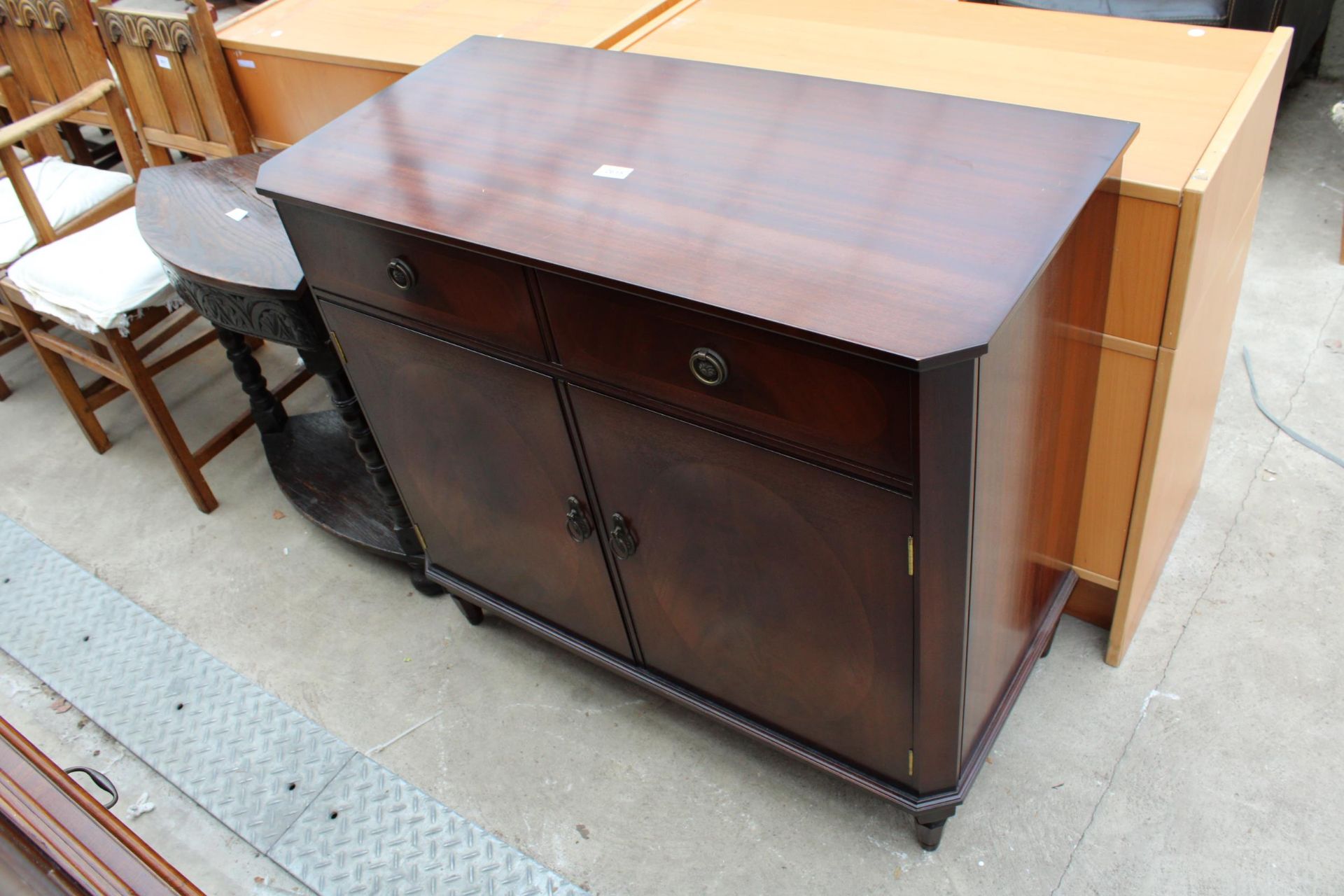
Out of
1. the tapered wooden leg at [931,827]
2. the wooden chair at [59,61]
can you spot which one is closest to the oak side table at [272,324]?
the wooden chair at [59,61]

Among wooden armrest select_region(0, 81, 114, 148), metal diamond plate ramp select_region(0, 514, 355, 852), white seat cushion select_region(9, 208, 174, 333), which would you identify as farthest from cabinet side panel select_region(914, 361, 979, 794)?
wooden armrest select_region(0, 81, 114, 148)

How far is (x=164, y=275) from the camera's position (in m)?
2.03

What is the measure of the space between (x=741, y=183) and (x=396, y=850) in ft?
3.82

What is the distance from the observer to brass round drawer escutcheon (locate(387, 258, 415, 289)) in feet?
4.42

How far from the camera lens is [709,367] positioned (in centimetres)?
112

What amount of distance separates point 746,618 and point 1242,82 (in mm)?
988

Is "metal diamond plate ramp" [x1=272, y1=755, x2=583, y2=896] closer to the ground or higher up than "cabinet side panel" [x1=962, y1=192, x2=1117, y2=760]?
closer to the ground

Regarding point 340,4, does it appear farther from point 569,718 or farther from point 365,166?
point 569,718

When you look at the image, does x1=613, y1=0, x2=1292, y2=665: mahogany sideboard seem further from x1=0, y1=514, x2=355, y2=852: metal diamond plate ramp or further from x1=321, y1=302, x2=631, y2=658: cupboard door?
x1=0, y1=514, x2=355, y2=852: metal diamond plate ramp

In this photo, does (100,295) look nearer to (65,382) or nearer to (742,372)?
(65,382)

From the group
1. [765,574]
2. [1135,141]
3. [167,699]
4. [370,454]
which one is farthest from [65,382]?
[1135,141]

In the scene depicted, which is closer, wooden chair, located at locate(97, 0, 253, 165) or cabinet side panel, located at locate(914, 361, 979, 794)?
cabinet side panel, located at locate(914, 361, 979, 794)

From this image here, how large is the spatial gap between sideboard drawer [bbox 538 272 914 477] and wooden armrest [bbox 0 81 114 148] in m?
1.37

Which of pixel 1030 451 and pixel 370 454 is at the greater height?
pixel 1030 451
